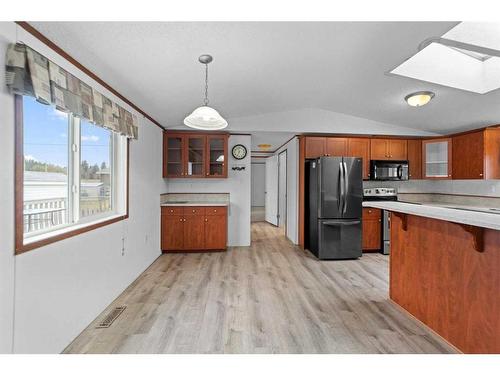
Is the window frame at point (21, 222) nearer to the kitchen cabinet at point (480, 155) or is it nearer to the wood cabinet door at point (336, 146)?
the wood cabinet door at point (336, 146)

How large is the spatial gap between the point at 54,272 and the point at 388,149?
202 inches

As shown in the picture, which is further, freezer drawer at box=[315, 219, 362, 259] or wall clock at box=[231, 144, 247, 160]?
wall clock at box=[231, 144, 247, 160]

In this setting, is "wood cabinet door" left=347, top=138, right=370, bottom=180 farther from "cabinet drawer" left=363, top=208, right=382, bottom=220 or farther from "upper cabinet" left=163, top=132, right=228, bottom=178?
"upper cabinet" left=163, top=132, right=228, bottom=178

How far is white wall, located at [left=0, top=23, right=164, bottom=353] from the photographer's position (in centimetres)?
139

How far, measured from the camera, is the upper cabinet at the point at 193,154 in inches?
180

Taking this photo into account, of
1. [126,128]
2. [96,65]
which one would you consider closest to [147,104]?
[126,128]

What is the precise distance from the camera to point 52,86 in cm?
162

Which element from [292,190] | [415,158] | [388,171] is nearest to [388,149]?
[388,171]

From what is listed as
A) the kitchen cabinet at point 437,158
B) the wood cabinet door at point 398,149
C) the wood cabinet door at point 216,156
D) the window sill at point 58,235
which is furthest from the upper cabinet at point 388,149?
the window sill at point 58,235

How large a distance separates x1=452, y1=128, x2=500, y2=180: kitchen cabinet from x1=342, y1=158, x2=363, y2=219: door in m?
1.74

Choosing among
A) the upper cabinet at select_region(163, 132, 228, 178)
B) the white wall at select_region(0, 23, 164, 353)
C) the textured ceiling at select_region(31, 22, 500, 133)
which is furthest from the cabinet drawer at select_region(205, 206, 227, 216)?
the textured ceiling at select_region(31, 22, 500, 133)

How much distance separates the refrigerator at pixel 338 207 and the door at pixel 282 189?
6.69 feet

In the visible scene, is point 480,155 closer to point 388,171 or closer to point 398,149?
point 398,149

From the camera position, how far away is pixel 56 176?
1978 millimetres
